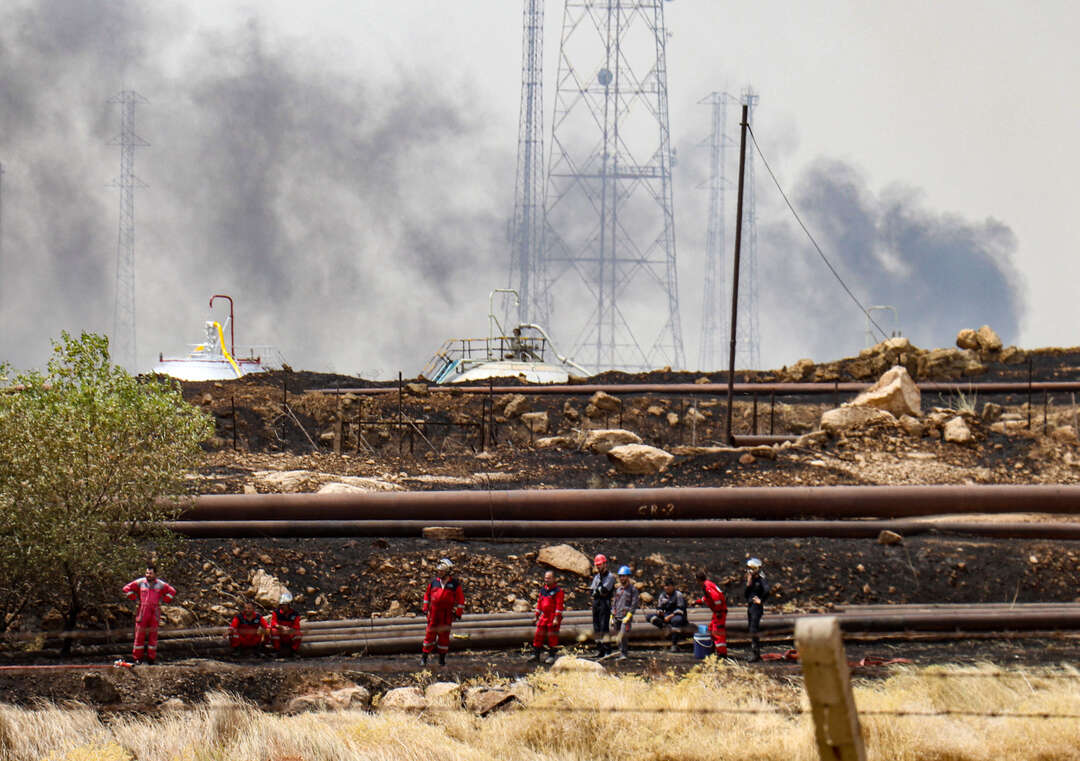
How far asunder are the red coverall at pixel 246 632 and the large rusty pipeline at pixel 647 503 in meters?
5.41

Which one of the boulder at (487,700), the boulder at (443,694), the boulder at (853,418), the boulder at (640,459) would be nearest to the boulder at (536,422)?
the boulder at (640,459)

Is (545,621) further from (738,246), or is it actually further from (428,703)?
(738,246)

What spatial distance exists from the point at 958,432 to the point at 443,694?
64.4 feet

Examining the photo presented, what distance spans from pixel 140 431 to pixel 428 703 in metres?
8.14

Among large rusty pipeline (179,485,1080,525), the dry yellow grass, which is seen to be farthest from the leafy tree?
the dry yellow grass

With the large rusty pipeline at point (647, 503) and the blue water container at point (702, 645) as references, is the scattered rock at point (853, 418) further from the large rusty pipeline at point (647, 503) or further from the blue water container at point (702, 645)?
the blue water container at point (702, 645)

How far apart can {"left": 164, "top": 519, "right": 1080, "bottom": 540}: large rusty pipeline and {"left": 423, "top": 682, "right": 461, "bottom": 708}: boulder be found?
27.4 feet

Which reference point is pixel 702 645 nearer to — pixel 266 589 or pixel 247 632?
pixel 247 632

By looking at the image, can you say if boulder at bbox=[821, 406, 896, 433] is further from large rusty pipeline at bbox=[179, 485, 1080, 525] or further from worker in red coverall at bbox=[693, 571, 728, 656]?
worker in red coverall at bbox=[693, 571, 728, 656]

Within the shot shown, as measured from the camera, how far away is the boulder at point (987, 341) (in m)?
45.3

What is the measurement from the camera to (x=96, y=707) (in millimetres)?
12352

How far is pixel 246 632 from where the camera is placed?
16.0 metres

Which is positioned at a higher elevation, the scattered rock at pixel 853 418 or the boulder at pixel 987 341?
the boulder at pixel 987 341

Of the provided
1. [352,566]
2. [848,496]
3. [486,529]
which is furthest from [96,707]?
[848,496]
